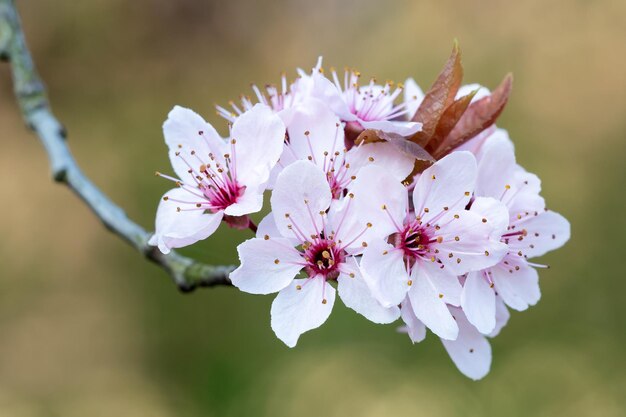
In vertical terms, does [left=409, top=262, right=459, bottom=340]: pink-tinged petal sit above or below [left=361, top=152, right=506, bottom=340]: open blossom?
below

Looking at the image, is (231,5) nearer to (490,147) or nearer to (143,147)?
(143,147)

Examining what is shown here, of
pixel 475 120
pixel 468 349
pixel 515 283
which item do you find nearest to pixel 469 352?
pixel 468 349

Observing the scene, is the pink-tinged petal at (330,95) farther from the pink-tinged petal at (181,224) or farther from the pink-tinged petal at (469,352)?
the pink-tinged petal at (469,352)

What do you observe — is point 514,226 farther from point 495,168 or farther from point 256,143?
point 256,143

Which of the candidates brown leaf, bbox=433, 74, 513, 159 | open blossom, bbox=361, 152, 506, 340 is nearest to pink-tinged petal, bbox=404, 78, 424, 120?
brown leaf, bbox=433, 74, 513, 159

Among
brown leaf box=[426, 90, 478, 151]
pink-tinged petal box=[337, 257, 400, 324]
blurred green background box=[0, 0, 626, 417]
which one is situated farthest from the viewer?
blurred green background box=[0, 0, 626, 417]

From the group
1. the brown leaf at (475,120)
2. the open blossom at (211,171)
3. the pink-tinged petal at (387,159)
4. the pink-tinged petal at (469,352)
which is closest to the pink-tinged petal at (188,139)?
the open blossom at (211,171)

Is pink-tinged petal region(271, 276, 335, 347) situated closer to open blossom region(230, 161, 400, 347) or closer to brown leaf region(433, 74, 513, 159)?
open blossom region(230, 161, 400, 347)
